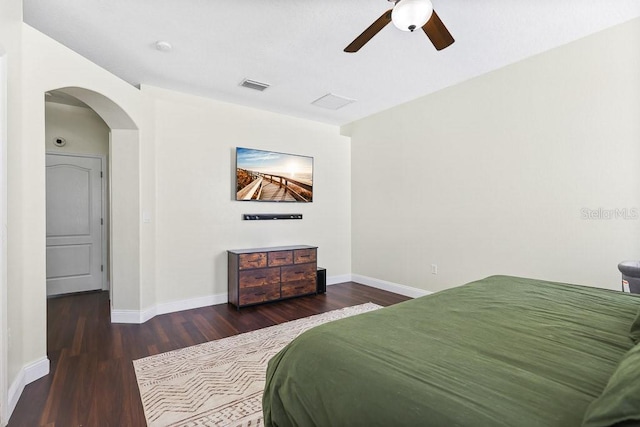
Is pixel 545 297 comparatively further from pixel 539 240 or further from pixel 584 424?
pixel 539 240

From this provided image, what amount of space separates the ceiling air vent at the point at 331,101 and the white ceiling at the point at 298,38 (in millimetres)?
225

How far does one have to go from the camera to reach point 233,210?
4.30 metres

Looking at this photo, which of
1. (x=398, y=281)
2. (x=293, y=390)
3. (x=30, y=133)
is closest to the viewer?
(x=293, y=390)

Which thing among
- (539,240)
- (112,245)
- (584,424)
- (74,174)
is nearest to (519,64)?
(539,240)

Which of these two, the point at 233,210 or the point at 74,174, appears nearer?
the point at 233,210

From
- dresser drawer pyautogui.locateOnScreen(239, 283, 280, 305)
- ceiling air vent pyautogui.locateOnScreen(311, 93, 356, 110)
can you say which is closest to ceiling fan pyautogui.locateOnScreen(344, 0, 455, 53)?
ceiling air vent pyautogui.locateOnScreen(311, 93, 356, 110)

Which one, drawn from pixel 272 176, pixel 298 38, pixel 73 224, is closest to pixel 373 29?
pixel 298 38

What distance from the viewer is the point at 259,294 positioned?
13.1 feet

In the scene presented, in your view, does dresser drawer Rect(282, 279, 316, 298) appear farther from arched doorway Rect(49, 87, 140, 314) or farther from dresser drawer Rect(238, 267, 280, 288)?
arched doorway Rect(49, 87, 140, 314)

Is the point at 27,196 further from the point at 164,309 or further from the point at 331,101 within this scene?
the point at 331,101

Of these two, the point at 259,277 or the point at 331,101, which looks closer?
the point at 259,277

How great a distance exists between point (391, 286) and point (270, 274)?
5.97ft

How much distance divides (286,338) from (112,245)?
2.19 meters

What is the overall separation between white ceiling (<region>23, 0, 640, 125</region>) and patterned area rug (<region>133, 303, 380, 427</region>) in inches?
106
